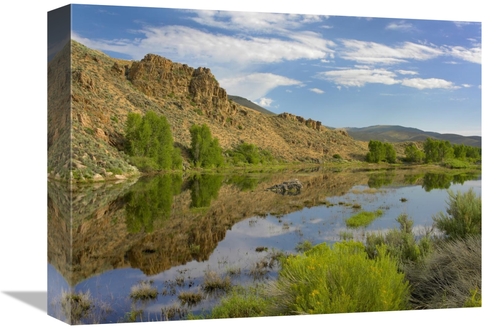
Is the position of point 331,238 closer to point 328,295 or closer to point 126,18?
point 328,295

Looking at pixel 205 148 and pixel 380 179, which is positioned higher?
pixel 205 148

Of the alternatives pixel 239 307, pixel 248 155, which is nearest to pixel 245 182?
Result: pixel 248 155

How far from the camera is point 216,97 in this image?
1005 cm

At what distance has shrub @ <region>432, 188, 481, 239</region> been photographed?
998 centimetres

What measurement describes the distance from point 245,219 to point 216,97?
221 cm

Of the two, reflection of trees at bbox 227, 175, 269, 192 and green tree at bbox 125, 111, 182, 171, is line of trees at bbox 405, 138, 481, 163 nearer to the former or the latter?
reflection of trees at bbox 227, 175, 269, 192

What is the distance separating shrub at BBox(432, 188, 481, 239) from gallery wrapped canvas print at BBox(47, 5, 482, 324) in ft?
0.11

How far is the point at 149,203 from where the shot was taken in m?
8.74

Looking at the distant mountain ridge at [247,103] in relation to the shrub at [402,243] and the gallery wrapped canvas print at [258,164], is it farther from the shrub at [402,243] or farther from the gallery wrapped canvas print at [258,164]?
the shrub at [402,243]

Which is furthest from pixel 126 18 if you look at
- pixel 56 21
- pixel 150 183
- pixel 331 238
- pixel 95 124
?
pixel 331 238

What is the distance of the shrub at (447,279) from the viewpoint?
8.85m

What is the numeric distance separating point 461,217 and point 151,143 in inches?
212

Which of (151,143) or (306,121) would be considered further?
(306,121)

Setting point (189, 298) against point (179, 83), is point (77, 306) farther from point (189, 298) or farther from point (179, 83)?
point (179, 83)
